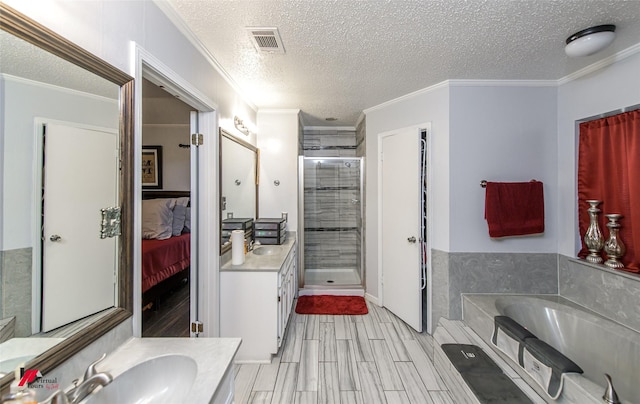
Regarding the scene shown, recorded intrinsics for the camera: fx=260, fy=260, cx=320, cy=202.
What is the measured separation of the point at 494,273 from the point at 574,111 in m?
1.62

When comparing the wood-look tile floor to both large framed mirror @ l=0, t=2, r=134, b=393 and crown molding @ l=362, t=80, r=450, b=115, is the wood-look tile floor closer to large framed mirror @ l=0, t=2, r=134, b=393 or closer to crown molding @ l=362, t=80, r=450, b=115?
large framed mirror @ l=0, t=2, r=134, b=393

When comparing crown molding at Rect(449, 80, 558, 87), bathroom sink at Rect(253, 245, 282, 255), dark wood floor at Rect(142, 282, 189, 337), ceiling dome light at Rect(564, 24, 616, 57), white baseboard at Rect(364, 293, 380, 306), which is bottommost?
dark wood floor at Rect(142, 282, 189, 337)

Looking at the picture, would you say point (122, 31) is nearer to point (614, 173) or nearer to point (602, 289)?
point (614, 173)

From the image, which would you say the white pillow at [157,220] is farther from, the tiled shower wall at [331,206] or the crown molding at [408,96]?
the crown molding at [408,96]

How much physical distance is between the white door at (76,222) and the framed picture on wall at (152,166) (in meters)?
3.37

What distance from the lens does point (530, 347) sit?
59.9 inches

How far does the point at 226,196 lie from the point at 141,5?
4.71 ft

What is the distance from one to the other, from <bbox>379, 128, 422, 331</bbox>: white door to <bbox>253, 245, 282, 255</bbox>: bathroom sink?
4.14 ft

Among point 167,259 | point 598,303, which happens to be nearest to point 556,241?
point 598,303

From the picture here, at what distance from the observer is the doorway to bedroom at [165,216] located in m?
2.79

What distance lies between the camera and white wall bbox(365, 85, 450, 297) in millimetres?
2533

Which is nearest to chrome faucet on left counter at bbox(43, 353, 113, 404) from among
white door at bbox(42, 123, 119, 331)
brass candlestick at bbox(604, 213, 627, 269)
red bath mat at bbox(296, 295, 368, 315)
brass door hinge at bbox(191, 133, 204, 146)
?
white door at bbox(42, 123, 119, 331)

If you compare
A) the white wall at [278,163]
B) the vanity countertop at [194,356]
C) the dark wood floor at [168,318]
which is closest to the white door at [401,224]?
the white wall at [278,163]

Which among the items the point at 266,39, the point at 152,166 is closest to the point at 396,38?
the point at 266,39
